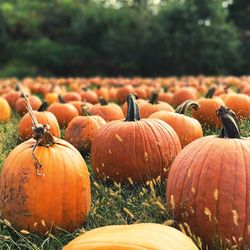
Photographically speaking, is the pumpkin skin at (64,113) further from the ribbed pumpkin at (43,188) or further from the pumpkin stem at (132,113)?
the ribbed pumpkin at (43,188)

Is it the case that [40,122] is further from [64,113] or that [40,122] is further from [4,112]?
[4,112]

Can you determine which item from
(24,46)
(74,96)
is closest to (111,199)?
(74,96)

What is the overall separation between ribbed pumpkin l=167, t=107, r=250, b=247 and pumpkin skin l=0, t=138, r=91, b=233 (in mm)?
596

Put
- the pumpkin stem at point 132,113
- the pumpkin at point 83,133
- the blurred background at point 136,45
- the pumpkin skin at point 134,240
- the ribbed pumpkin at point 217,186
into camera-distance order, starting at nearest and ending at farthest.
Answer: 1. the pumpkin skin at point 134,240
2. the ribbed pumpkin at point 217,186
3. the pumpkin stem at point 132,113
4. the pumpkin at point 83,133
5. the blurred background at point 136,45

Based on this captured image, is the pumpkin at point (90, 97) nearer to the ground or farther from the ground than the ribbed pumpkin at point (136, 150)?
nearer to the ground

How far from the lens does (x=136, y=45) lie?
28.0 meters

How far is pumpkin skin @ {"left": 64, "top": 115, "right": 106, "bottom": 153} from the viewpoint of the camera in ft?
16.9

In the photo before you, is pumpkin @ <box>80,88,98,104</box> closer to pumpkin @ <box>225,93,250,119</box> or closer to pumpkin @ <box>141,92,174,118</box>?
pumpkin @ <box>225,93,250,119</box>

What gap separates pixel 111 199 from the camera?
3260mm

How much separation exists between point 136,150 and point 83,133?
142 centimetres

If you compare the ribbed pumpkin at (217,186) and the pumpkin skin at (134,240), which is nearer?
the pumpkin skin at (134,240)

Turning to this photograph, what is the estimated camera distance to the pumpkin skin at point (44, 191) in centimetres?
292

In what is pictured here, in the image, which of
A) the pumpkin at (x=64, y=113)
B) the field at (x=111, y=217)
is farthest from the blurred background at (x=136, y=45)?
the field at (x=111, y=217)

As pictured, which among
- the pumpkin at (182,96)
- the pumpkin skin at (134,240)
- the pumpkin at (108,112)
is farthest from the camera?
the pumpkin at (182,96)
